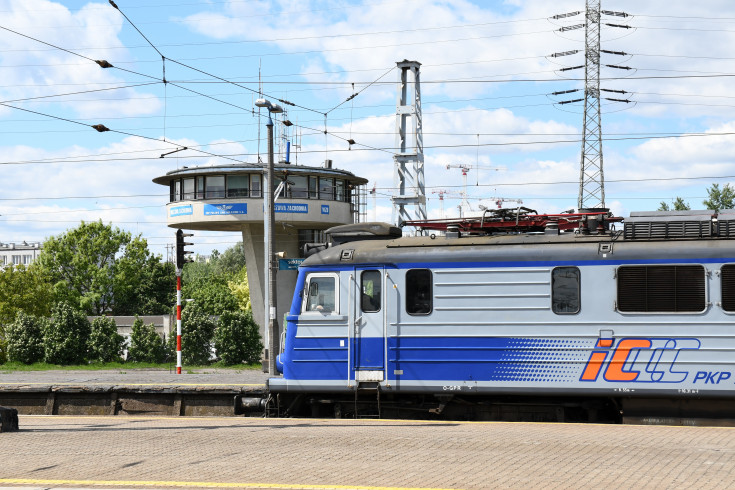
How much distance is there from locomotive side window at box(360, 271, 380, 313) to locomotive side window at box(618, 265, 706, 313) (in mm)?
4239

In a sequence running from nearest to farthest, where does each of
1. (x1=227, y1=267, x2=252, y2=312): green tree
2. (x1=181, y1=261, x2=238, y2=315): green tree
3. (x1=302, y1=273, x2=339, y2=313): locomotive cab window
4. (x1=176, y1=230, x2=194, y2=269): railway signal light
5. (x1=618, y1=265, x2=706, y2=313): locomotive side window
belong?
(x1=618, y1=265, x2=706, y2=313): locomotive side window, (x1=302, y1=273, x2=339, y2=313): locomotive cab window, (x1=176, y1=230, x2=194, y2=269): railway signal light, (x1=181, y1=261, x2=238, y2=315): green tree, (x1=227, y1=267, x2=252, y2=312): green tree

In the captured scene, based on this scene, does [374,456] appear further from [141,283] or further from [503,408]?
[141,283]

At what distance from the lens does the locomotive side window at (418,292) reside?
591 inches

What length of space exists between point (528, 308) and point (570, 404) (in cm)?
188

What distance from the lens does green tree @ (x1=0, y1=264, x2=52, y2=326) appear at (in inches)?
2608

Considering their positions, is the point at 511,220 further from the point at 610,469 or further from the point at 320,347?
the point at 610,469

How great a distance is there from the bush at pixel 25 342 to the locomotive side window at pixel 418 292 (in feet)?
100

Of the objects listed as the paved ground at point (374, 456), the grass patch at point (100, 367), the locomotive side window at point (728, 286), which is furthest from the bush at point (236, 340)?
the locomotive side window at point (728, 286)

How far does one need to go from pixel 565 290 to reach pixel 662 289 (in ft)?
5.13

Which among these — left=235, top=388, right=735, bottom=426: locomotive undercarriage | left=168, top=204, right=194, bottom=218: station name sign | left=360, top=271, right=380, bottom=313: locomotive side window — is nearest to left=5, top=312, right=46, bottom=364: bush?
left=168, top=204, right=194, bottom=218: station name sign

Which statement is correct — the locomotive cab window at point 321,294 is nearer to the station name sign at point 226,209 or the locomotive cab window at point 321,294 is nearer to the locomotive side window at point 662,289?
the locomotive side window at point 662,289

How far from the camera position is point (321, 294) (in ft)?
51.2

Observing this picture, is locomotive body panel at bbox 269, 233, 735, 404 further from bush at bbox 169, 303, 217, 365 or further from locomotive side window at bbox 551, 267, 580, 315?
bush at bbox 169, 303, 217, 365

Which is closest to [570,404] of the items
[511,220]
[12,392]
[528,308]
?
[528,308]
